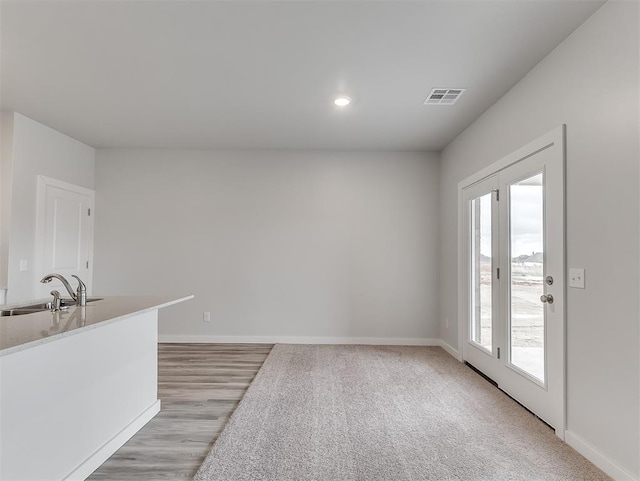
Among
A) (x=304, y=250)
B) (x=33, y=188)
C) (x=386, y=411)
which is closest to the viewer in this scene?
(x=386, y=411)

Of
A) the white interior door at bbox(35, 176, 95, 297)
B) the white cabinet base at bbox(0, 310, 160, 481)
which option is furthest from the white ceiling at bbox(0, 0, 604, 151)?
the white cabinet base at bbox(0, 310, 160, 481)

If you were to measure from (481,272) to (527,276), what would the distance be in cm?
90

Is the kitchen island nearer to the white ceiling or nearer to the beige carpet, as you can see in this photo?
the beige carpet

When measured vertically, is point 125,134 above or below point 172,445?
above

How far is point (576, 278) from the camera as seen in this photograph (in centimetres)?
230

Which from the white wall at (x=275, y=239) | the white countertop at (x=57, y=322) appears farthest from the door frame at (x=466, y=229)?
the white countertop at (x=57, y=322)

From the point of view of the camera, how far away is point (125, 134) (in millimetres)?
4539

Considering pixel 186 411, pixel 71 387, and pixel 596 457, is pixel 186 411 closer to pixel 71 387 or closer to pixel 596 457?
pixel 71 387

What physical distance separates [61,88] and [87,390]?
8.73 feet

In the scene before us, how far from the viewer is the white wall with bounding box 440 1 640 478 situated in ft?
6.24

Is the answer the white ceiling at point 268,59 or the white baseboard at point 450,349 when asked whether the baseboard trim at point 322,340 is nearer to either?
the white baseboard at point 450,349

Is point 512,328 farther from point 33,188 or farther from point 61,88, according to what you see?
point 33,188

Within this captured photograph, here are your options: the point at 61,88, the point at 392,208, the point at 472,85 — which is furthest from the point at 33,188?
the point at 472,85

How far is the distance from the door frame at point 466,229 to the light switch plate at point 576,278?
57 mm
